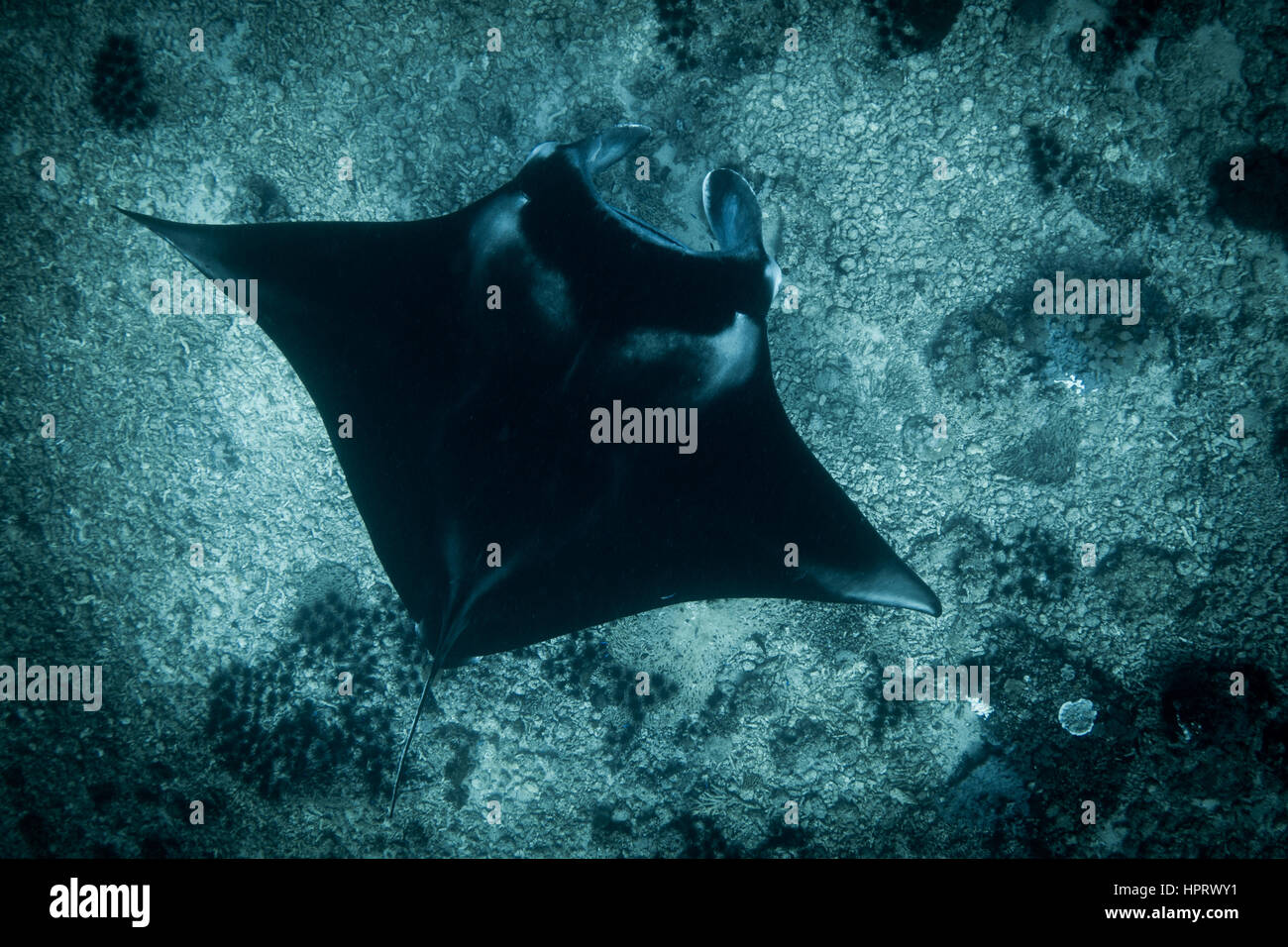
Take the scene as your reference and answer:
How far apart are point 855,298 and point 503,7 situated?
2293 mm

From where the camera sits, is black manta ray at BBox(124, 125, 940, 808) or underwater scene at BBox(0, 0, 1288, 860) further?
underwater scene at BBox(0, 0, 1288, 860)

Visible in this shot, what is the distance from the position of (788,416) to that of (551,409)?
123 centimetres

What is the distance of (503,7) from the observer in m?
3.20

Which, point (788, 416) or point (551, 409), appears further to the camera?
point (788, 416)

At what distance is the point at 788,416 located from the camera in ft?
9.67

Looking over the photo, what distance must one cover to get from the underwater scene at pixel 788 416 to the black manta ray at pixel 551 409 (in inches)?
27.4

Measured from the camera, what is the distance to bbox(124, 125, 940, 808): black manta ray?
7.13 ft

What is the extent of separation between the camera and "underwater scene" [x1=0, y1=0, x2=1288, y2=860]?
3.12 metres

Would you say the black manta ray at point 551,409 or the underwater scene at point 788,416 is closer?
the black manta ray at point 551,409

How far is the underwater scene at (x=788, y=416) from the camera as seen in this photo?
3125 mm

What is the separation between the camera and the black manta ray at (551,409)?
2172 mm

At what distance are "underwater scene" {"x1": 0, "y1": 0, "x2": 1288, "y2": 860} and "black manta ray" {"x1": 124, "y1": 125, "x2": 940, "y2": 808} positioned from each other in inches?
27.4
